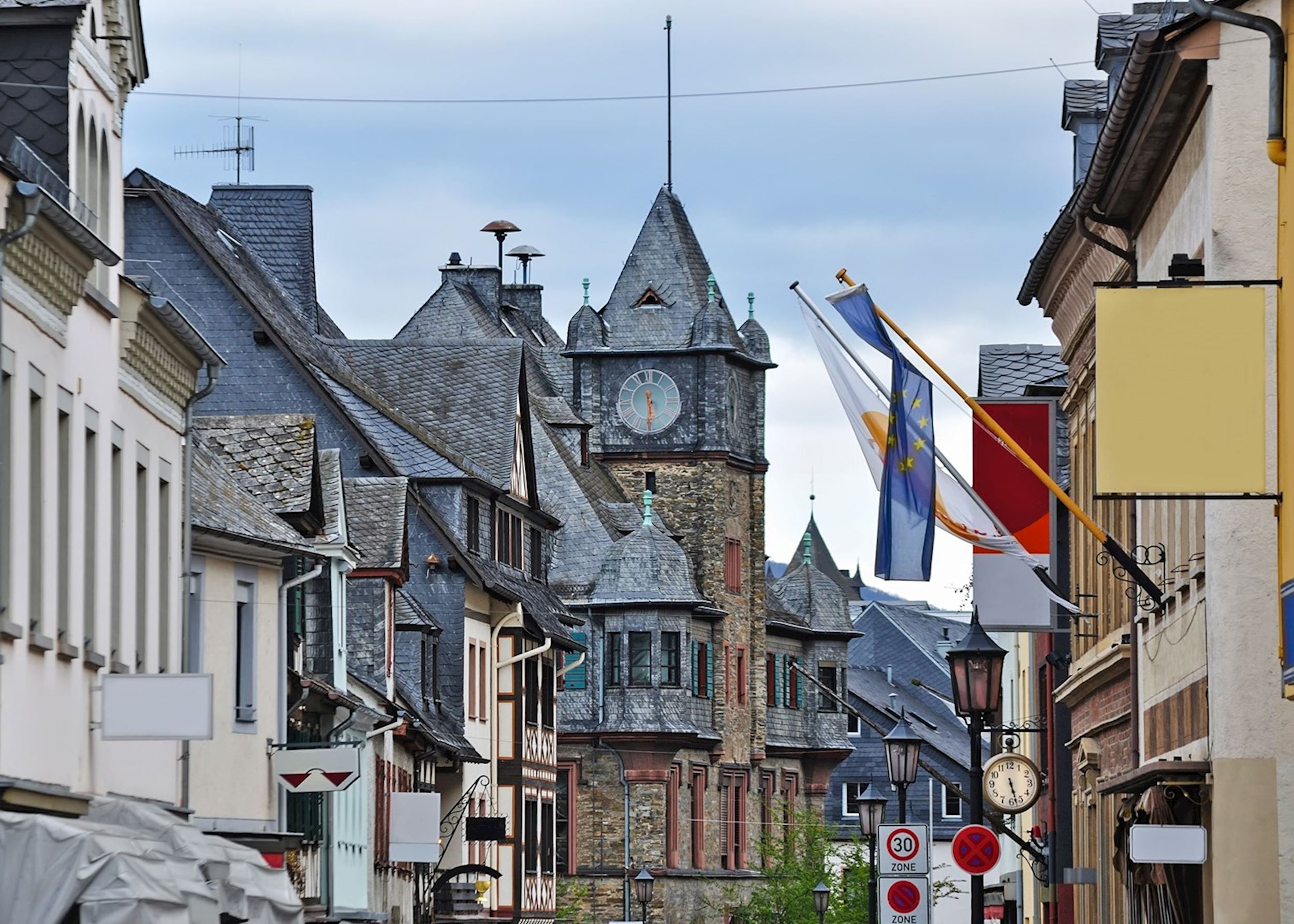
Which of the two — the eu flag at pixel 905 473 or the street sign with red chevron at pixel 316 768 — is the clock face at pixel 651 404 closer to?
the street sign with red chevron at pixel 316 768

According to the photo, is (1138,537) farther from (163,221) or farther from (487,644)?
(487,644)

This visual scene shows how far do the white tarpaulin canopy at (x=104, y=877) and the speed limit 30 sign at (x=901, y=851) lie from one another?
1376 cm

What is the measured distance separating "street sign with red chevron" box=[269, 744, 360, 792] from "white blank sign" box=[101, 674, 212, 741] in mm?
8348

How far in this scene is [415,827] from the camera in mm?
39969

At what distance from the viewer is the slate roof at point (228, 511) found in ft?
87.4

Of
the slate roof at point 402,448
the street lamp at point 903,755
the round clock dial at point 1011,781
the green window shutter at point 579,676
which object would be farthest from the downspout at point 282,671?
the green window shutter at point 579,676

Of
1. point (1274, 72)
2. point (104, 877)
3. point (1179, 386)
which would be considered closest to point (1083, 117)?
point (1274, 72)

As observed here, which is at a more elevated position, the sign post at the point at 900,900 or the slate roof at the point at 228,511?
the slate roof at the point at 228,511

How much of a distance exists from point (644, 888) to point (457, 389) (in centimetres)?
2078

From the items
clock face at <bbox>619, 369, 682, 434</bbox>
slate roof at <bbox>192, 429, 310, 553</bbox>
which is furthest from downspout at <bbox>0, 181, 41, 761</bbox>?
clock face at <bbox>619, 369, 682, 434</bbox>

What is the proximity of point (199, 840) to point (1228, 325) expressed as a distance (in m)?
7.41

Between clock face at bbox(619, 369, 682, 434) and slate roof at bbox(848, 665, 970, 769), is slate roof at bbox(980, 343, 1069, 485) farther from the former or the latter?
slate roof at bbox(848, 665, 970, 769)

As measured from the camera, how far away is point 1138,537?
78.5ft

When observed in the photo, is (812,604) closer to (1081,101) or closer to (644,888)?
(644,888)
